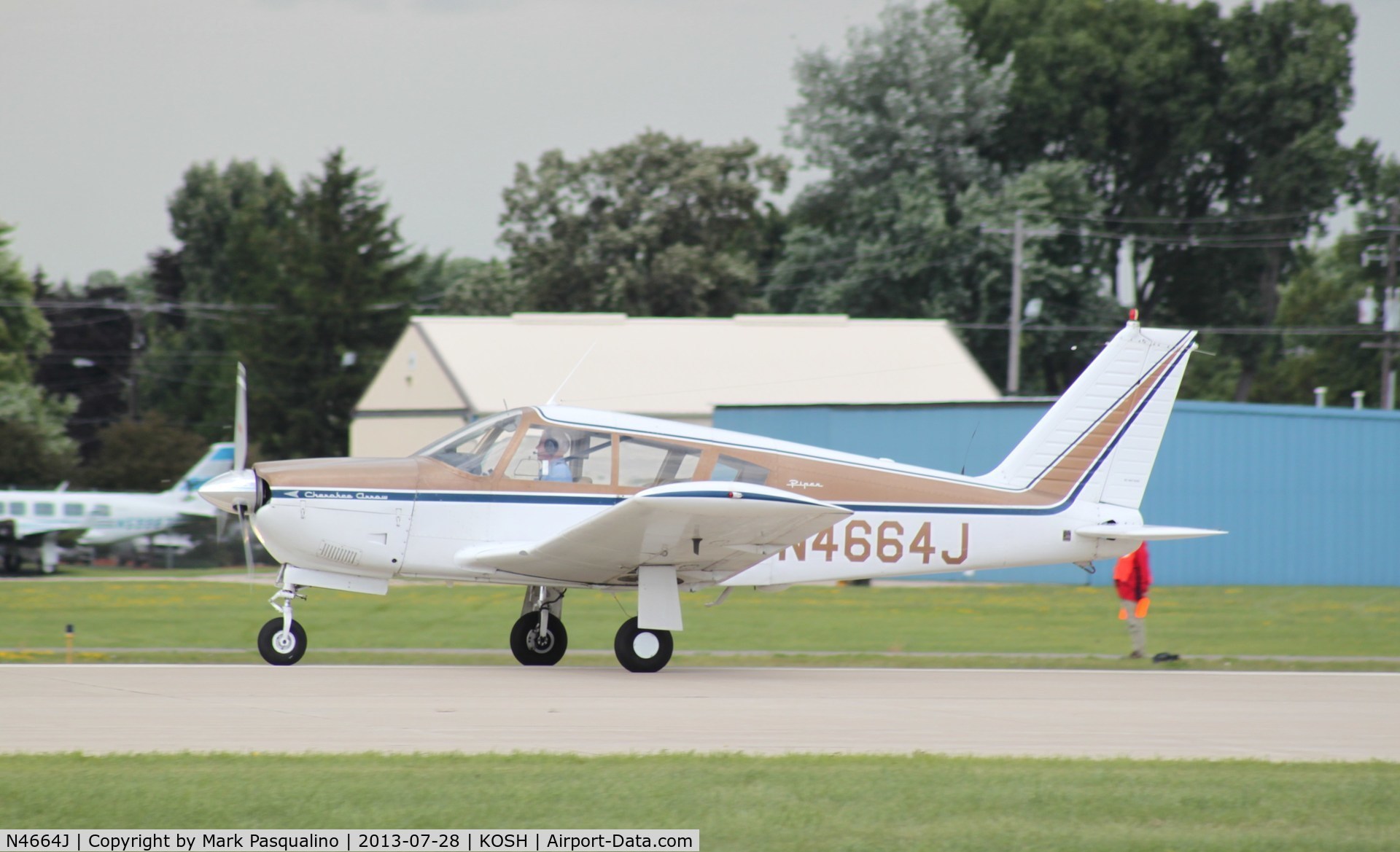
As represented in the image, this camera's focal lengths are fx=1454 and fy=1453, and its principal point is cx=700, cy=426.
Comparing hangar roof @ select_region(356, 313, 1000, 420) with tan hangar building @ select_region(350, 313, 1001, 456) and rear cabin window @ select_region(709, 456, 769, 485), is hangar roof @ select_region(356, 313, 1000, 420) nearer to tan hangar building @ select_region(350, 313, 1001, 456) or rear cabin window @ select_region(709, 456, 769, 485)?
tan hangar building @ select_region(350, 313, 1001, 456)

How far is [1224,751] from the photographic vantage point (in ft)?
29.1

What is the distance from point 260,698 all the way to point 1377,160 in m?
57.0

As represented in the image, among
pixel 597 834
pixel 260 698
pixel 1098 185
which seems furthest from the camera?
pixel 1098 185

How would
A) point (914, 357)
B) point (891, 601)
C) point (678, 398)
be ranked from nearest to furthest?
point (891, 601), point (678, 398), point (914, 357)

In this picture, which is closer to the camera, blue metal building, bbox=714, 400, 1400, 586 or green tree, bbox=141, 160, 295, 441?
blue metal building, bbox=714, 400, 1400, 586

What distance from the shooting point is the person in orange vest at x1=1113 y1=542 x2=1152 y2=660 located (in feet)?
50.0

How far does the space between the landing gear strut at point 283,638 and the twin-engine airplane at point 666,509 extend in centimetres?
1

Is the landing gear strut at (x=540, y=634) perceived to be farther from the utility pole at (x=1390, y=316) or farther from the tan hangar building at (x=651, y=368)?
the utility pole at (x=1390, y=316)

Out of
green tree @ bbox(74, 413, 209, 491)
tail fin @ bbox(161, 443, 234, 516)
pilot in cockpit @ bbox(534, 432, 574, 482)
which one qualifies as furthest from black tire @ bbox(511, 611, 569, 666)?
green tree @ bbox(74, 413, 209, 491)

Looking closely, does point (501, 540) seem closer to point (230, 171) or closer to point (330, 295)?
point (330, 295)

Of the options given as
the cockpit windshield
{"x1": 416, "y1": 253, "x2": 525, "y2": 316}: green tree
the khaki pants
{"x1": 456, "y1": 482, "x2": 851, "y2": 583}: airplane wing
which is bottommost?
the khaki pants

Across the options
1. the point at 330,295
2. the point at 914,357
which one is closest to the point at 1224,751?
the point at 914,357

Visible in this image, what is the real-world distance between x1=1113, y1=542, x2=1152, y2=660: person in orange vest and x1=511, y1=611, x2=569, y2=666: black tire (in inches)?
233

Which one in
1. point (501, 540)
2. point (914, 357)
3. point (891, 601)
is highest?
point (914, 357)
